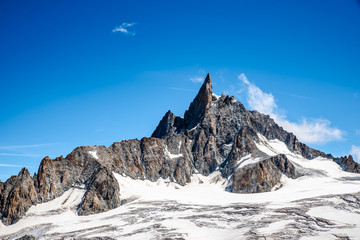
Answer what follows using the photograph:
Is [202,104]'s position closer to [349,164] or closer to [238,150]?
[238,150]

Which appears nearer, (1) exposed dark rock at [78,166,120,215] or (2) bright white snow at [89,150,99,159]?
(1) exposed dark rock at [78,166,120,215]

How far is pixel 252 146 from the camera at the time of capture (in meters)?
161

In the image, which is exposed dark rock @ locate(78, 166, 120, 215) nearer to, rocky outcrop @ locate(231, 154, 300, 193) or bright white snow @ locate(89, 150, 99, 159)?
bright white snow @ locate(89, 150, 99, 159)

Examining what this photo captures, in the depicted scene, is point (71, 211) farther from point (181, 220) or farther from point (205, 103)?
point (205, 103)

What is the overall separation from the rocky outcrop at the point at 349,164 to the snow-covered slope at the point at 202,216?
3084 centimetres

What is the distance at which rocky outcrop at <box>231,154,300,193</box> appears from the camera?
132000 millimetres

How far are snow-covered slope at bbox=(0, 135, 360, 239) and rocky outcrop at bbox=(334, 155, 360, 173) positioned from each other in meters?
30.8

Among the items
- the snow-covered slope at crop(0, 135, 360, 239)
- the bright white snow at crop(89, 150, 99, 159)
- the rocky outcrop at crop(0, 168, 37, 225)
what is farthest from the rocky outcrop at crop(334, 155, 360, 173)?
the rocky outcrop at crop(0, 168, 37, 225)

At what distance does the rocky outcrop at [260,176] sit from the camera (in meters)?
132

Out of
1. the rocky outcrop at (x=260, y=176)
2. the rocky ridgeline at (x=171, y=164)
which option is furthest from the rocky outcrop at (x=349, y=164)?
the rocky outcrop at (x=260, y=176)

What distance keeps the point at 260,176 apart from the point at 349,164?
66.6m

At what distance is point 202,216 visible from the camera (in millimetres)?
84500

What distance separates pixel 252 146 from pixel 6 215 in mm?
109594

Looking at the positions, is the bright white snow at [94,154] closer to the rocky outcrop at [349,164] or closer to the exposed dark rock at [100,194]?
the exposed dark rock at [100,194]
